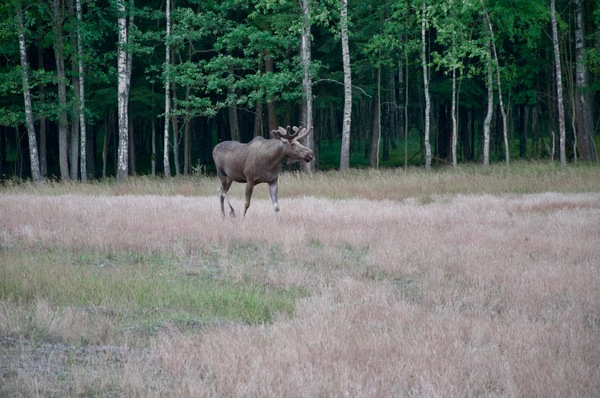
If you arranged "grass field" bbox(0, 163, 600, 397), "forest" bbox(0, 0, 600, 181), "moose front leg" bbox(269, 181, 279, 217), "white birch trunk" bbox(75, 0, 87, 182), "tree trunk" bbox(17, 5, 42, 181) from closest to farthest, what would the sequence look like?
"grass field" bbox(0, 163, 600, 397)
"moose front leg" bbox(269, 181, 279, 217)
"tree trunk" bbox(17, 5, 42, 181)
"forest" bbox(0, 0, 600, 181)
"white birch trunk" bbox(75, 0, 87, 182)

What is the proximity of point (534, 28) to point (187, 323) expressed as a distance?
95.1ft

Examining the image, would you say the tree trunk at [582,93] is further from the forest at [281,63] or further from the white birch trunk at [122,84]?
the white birch trunk at [122,84]

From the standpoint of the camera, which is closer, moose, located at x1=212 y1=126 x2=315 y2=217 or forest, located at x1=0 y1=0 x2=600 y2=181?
moose, located at x1=212 y1=126 x2=315 y2=217

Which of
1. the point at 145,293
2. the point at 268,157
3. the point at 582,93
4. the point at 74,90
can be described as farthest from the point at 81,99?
the point at 145,293

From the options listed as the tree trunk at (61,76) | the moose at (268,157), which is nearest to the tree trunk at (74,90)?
the tree trunk at (61,76)

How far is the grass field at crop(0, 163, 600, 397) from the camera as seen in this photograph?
5078 mm

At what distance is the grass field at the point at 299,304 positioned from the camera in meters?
5.08

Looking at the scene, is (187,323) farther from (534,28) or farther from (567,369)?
(534,28)

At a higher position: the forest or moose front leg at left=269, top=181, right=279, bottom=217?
the forest

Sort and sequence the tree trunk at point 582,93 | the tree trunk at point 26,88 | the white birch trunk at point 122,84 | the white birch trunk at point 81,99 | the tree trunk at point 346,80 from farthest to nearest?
the white birch trunk at point 81,99
the tree trunk at point 582,93
the white birch trunk at point 122,84
the tree trunk at point 26,88
the tree trunk at point 346,80

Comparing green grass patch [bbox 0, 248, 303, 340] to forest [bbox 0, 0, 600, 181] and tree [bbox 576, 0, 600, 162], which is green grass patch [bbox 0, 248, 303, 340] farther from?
tree [bbox 576, 0, 600, 162]

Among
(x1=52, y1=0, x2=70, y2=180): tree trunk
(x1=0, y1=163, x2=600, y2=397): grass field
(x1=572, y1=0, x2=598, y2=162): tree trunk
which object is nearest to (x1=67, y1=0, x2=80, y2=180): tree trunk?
(x1=52, y1=0, x2=70, y2=180): tree trunk

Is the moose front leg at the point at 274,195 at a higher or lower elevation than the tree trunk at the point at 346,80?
lower

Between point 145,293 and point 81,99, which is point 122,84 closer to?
point 81,99
